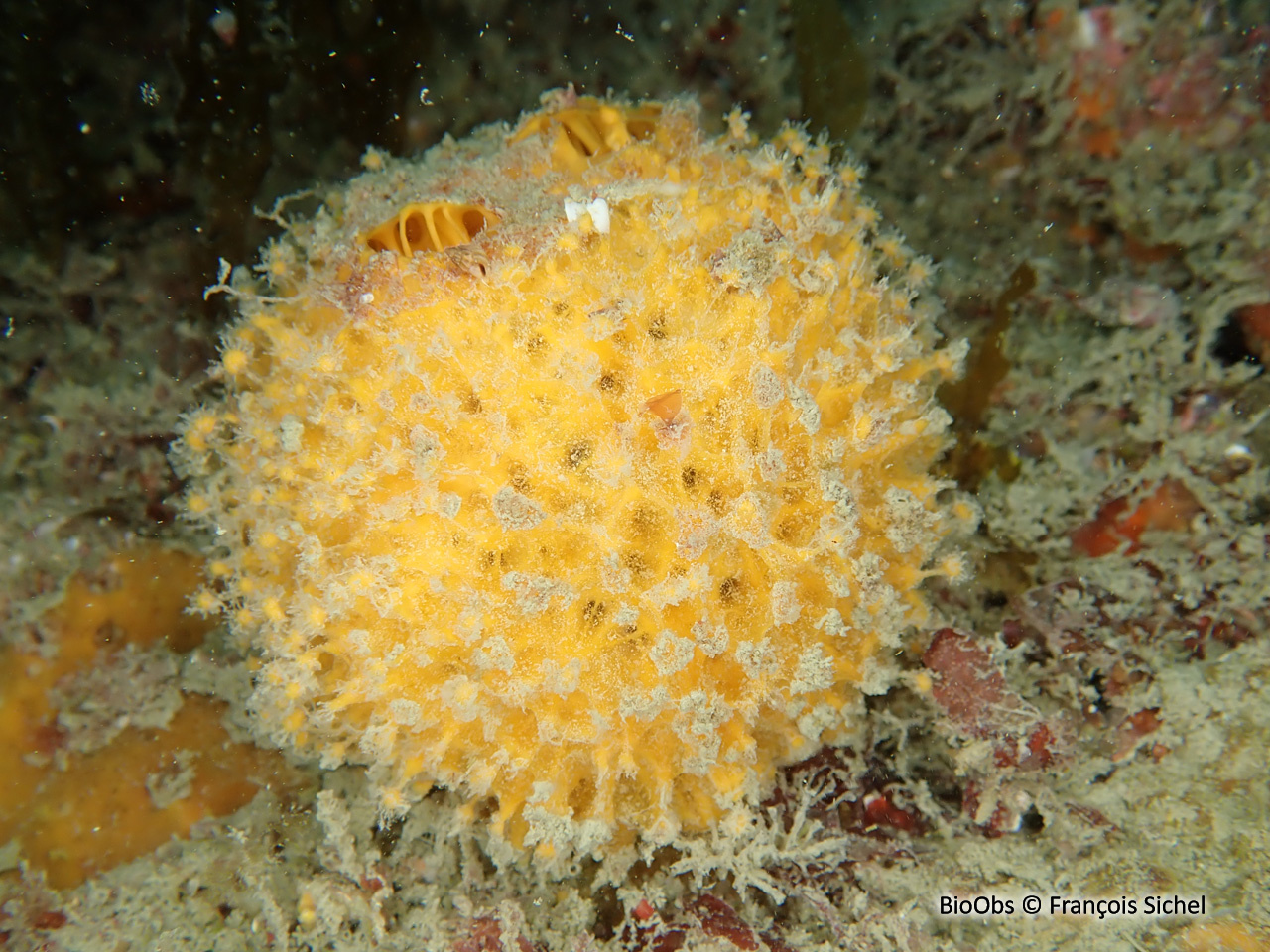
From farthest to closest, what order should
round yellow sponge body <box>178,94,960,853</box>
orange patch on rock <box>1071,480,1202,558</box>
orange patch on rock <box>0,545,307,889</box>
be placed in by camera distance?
orange patch on rock <box>1071,480,1202,558</box>
orange patch on rock <box>0,545,307,889</box>
round yellow sponge body <box>178,94,960,853</box>

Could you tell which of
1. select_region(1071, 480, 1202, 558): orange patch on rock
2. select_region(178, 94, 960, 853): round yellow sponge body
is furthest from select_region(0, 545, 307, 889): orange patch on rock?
select_region(1071, 480, 1202, 558): orange patch on rock

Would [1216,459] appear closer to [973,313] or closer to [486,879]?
[973,313]

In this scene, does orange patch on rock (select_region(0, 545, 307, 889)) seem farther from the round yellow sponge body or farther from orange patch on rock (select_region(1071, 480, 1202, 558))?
orange patch on rock (select_region(1071, 480, 1202, 558))

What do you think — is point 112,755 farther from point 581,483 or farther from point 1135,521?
point 1135,521

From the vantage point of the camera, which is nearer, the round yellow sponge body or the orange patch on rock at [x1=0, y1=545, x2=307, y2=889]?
the round yellow sponge body

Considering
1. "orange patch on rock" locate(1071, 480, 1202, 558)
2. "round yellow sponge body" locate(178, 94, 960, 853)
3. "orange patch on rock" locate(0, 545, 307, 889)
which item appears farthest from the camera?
"orange patch on rock" locate(1071, 480, 1202, 558)

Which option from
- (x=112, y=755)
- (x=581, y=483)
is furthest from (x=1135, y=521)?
(x=112, y=755)

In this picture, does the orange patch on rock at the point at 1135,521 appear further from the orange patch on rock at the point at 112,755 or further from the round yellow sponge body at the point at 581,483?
the orange patch on rock at the point at 112,755

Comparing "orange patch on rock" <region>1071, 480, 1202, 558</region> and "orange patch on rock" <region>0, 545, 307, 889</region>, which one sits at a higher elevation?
"orange patch on rock" <region>0, 545, 307, 889</region>
